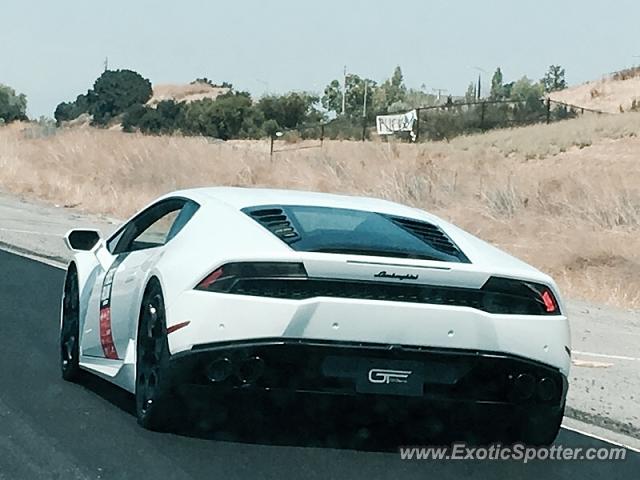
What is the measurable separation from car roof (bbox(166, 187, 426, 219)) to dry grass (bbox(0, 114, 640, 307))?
10.0 meters

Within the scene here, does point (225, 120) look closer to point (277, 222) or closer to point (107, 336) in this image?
point (107, 336)

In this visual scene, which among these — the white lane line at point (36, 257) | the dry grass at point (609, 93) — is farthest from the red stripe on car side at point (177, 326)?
the dry grass at point (609, 93)

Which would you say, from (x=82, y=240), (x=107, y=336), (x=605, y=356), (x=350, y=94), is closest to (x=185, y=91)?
Result: (x=350, y=94)

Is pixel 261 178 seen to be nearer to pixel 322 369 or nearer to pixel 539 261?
pixel 539 261

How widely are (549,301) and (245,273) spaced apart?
1.57 m

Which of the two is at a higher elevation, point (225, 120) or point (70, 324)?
point (70, 324)

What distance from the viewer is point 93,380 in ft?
28.6

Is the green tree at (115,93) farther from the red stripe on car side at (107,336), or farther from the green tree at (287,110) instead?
the red stripe on car side at (107,336)

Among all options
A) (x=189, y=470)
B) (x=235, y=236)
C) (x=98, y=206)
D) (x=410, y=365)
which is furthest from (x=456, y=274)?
(x=98, y=206)

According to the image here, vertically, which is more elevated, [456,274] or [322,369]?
[456,274]

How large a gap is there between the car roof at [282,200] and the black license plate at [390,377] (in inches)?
49.1

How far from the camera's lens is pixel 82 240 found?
8883 mm

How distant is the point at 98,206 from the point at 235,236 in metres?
23.3

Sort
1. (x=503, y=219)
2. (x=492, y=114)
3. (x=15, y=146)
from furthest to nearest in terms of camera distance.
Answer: (x=492, y=114) < (x=15, y=146) < (x=503, y=219)
